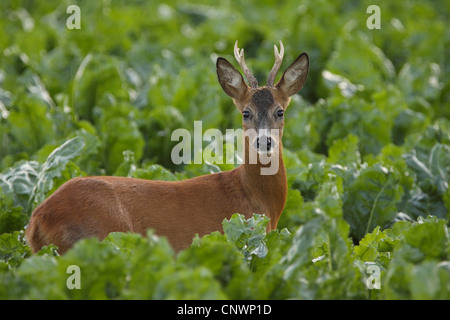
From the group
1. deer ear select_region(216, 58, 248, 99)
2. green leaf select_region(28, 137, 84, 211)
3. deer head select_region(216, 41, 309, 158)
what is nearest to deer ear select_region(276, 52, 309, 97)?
deer head select_region(216, 41, 309, 158)

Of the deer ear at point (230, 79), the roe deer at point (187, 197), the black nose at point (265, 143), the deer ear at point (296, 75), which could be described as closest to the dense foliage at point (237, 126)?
the roe deer at point (187, 197)

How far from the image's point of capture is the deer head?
4.27 metres

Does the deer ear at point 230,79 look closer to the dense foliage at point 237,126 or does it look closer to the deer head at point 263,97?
the deer head at point 263,97

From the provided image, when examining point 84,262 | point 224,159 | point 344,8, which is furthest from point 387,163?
point 344,8

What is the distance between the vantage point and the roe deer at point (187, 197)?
388cm

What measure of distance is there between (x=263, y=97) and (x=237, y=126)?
2.74 m

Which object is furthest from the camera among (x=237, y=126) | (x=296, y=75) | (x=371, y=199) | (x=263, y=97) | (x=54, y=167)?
(x=237, y=126)

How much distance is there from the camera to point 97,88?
24.3 ft

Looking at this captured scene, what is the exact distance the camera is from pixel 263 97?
4355 mm

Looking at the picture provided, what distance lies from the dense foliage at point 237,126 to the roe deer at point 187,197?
209 mm

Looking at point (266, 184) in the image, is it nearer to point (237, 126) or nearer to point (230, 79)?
point (230, 79)

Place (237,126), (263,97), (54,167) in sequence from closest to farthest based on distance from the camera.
A: 1. (263,97)
2. (54,167)
3. (237,126)

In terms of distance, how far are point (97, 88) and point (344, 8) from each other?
665 centimetres

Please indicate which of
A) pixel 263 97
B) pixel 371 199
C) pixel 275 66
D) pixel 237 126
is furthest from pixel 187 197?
pixel 237 126
